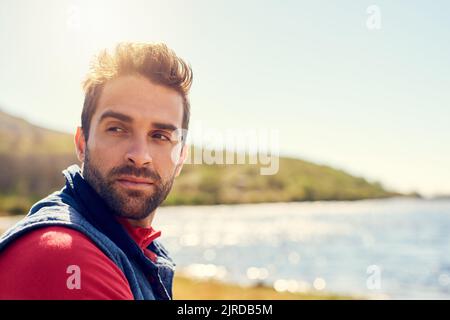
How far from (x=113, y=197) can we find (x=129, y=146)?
0.27 m

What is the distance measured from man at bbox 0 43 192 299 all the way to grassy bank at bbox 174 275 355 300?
53.5ft

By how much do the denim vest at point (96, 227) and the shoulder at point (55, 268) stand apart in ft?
0.16

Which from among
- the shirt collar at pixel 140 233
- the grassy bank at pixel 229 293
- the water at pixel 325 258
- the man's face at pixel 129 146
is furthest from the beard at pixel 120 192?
the grassy bank at pixel 229 293

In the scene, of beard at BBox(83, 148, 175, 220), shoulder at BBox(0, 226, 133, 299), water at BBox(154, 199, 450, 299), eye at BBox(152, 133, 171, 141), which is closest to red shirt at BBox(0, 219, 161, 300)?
shoulder at BBox(0, 226, 133, 299)

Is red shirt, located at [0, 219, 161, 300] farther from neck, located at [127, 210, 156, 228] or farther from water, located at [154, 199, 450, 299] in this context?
water, located at [154, 199, 450, 299]

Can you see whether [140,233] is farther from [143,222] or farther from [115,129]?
[115,129]

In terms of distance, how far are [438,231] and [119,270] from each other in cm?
8083

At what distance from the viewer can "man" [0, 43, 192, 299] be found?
5.61 feet

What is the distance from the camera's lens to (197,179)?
166625 mm

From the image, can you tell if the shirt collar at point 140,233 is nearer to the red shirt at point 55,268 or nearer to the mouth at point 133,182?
the mouth at point 133,182

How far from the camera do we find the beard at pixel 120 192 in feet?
7.82

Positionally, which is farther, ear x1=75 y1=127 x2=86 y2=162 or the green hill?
the green hill

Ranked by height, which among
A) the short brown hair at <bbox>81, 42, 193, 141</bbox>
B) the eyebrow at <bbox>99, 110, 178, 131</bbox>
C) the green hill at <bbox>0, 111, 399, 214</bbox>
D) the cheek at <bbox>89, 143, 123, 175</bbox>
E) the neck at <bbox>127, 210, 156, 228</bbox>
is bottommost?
the neck at <bbox>127, 210, 156, 228</bbox>
